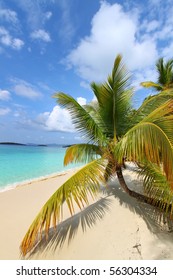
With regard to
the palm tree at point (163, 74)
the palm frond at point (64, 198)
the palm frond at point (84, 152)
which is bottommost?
the palm frond at point (64, 198)

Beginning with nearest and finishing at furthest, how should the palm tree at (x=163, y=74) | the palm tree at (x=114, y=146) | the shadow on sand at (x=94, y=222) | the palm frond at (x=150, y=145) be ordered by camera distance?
the palm frond at (x=150, y=145) → the palm tree at (x=114, y=146) → the shadow on sand at (x=94, y=222) → the palm tree at (x=163, y=74)

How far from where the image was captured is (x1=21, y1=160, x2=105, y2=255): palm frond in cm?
264

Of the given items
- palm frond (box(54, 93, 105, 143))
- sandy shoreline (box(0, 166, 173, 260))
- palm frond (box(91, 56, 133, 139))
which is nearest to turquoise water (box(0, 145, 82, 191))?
sandy shoreline (box(0, 166, 173, 260))

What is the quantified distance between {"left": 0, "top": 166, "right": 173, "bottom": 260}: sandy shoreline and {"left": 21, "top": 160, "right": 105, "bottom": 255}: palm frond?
46cm

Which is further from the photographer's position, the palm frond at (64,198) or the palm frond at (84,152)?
the palm frond at (84,152)

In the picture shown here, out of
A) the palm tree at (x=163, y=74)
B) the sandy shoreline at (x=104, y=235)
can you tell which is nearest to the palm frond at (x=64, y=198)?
the sandy shoreline at (x=104, y=235)

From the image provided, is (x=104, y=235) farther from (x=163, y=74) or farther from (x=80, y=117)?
(x=163, y=74)

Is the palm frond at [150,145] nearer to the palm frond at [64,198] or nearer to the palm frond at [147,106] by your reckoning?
the palm frond at [64,198]

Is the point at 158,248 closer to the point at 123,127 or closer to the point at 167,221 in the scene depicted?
the point at 167,221

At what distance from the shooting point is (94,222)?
3.49 meters

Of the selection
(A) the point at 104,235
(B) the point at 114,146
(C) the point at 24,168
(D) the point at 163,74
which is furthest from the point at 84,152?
(C) the point at 24,168

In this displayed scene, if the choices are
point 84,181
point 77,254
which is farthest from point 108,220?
point 84,181

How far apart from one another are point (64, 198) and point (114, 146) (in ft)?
4.94

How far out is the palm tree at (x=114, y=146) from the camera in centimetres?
264
